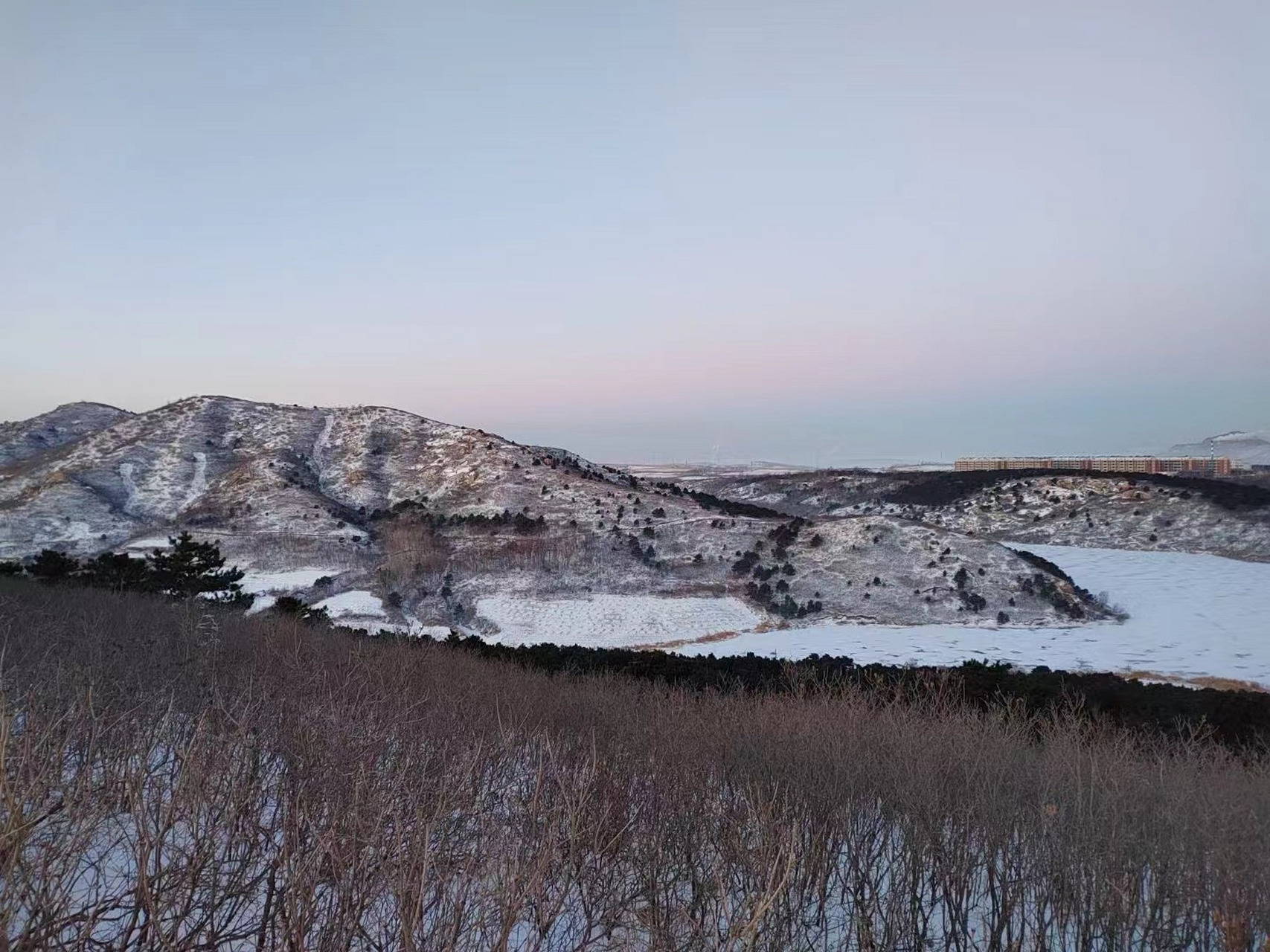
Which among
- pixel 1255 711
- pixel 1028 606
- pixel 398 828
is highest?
pixel 398 828

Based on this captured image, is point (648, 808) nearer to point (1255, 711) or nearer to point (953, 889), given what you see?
point (953, 889)

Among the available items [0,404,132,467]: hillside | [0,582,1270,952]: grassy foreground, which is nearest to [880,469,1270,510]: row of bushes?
[0,582,1270,952]: grassy foreground

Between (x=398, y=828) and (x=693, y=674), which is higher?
(x=398, y=828)

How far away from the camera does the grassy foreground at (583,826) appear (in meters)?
3.48

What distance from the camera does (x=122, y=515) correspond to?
3625cm

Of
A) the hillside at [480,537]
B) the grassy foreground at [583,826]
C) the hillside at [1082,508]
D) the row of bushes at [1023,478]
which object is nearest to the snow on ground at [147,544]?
the hillside at [480,537]

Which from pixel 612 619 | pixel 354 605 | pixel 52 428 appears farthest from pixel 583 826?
pixel 52 428

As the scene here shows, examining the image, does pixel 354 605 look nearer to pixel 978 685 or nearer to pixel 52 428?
pixel 978 685

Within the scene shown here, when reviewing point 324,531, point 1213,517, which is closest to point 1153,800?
point 324,531

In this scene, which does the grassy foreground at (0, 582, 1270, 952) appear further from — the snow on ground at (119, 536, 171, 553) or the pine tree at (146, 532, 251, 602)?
the snow on ground at (119, 536, 171, 553)

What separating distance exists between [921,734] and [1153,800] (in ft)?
6.79

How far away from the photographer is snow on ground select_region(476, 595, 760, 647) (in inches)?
882

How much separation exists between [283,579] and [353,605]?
4.62 meters

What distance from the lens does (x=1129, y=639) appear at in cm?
2031
